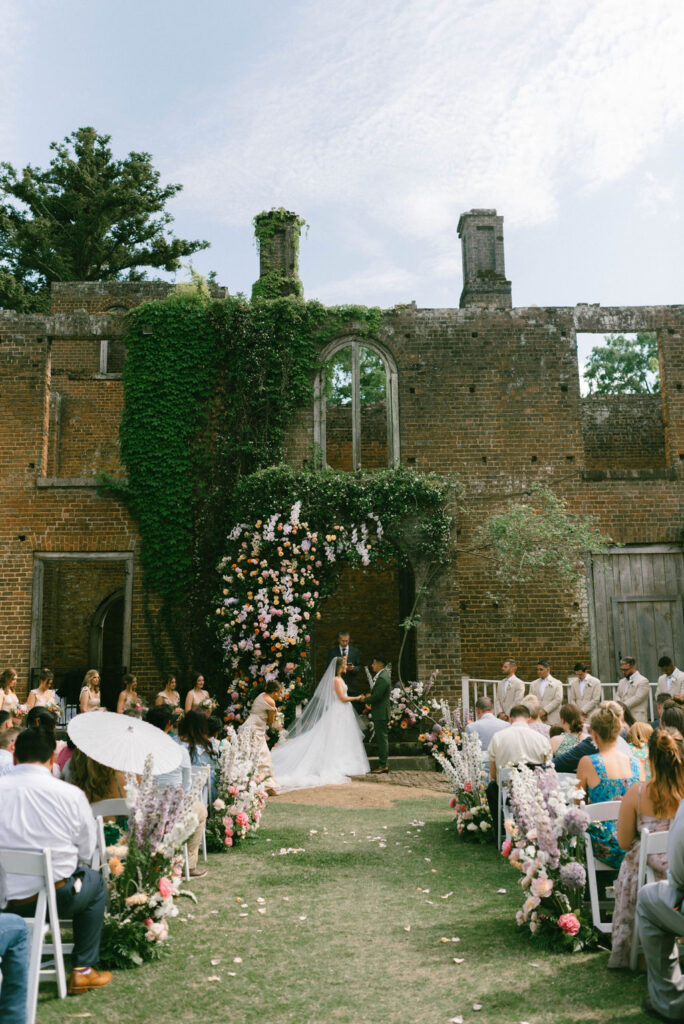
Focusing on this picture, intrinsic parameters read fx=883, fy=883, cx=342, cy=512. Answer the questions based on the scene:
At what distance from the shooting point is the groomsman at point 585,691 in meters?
11.5

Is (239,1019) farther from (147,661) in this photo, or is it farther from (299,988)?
(147,661)

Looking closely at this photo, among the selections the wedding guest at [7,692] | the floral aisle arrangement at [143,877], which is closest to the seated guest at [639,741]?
the floral aisle arrangement at [143,877]

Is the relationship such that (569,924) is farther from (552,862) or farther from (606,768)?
(606,768)

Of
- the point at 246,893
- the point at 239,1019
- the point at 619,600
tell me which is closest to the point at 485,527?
the point at 619,600

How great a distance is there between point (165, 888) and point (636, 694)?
7873mm

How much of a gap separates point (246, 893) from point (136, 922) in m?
1.56

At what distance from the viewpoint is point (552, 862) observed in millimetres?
5133

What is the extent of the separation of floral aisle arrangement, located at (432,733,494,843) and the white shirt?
437cm

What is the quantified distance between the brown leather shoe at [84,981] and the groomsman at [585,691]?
817 centimetres

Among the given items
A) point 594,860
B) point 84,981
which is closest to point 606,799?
point 594,860

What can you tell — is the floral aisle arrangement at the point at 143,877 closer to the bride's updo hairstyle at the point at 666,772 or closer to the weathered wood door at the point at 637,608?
the bride's updo hairstyle at the point at 666,772

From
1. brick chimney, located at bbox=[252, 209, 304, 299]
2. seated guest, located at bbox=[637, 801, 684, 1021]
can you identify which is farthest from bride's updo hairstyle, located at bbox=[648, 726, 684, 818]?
brick chimney, located at bbox=[252, 209, 304, 299]

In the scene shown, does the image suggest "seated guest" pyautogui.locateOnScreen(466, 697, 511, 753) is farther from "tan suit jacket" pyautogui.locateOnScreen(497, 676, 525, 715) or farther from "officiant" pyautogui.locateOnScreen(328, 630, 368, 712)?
"officiant" pyautogui.locateOnScreen(328, 630, 368, 712)

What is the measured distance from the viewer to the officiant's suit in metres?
11.8
